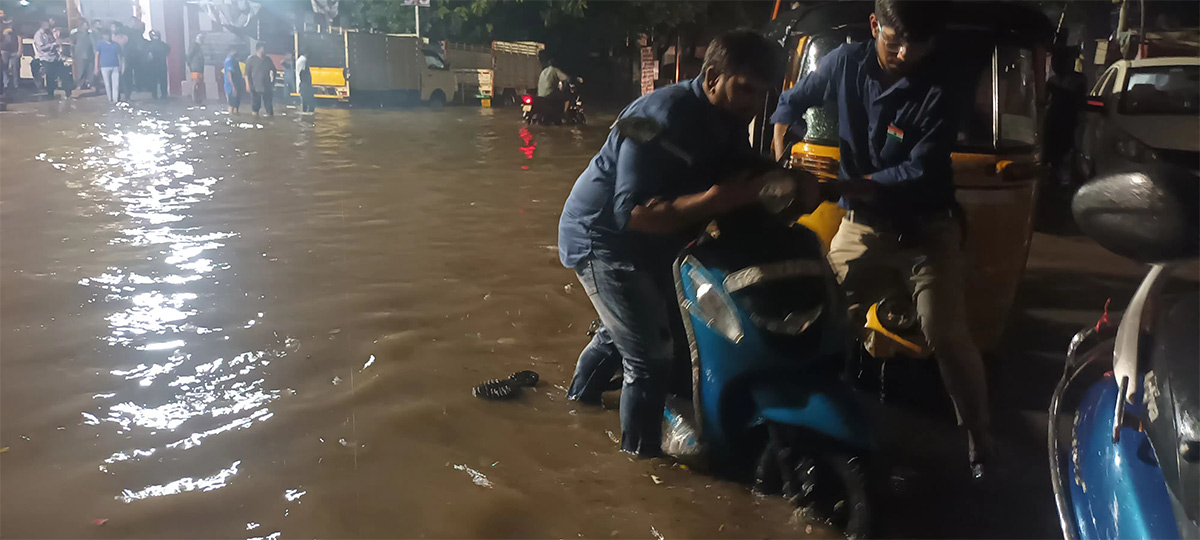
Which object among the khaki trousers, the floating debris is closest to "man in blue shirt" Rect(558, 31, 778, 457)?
the floating debris

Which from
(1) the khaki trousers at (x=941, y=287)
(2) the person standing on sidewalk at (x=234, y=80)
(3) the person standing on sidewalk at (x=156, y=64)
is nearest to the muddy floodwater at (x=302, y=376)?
(1) the khaki trousers at (x=941, y=287)

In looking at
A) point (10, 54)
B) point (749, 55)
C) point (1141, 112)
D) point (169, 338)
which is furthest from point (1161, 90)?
point (10, 54)

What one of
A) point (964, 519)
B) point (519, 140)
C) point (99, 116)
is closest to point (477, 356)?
point (964, 519)

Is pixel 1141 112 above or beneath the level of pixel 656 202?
above

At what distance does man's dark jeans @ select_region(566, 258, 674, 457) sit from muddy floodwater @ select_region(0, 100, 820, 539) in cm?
17

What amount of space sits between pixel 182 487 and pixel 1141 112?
9.15 meters

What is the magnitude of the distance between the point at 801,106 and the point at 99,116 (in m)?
16.6

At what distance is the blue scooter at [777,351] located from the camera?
8.34 feet

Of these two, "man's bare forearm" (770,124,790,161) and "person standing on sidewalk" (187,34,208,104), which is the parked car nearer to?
"man's bare forearm" (770,124,790,161)

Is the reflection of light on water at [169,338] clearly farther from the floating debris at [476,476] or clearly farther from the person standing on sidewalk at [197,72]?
the person standing on sidewalk at [197,72]

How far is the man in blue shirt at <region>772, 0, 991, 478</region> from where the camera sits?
9.32ft

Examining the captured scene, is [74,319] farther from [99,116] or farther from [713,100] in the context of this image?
[99,116]

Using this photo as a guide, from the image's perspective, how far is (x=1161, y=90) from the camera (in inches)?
334

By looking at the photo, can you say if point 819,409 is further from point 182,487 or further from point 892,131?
point 182,487
